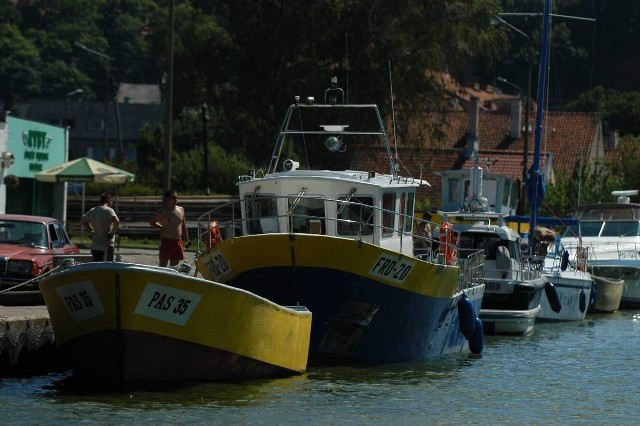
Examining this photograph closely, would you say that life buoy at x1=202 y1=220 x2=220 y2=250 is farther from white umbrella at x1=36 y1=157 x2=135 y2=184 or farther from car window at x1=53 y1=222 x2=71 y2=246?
white umbrella at x1=36 y1=157 x2=135 y2=184

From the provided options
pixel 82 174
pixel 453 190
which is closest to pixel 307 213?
pixel 82 174

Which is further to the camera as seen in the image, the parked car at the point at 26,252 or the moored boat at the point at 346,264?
the parked car at the point at 26,252

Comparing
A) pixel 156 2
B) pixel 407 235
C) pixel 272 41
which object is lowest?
pixel 407 235

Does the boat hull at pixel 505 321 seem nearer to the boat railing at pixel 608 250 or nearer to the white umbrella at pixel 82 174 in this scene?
the boat railing at pixel 608 250

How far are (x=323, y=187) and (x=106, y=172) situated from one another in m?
17.4

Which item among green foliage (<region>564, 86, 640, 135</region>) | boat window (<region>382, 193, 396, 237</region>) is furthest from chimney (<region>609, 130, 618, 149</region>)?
boat window (<region>382, 193, 396, 237</region>)

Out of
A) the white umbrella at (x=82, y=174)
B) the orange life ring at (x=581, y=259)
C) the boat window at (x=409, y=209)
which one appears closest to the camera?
the boat window at (x=409, y=209)

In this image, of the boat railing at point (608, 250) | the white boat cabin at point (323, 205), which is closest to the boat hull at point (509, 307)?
the white boat cabin at point (323, 205)

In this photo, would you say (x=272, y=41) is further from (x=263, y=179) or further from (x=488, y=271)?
(x=263, y=179)

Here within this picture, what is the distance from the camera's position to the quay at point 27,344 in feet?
63.9

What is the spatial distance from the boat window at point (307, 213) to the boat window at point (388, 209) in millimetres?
971

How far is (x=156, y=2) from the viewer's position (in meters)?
188

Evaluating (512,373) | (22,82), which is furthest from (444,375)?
(22,82)

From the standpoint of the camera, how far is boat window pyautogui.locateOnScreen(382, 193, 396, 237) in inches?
880
